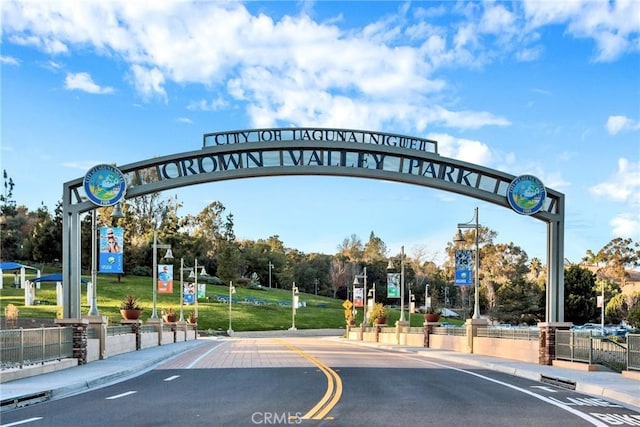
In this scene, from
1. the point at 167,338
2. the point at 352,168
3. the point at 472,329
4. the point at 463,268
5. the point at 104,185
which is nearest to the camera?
the point at 104,185

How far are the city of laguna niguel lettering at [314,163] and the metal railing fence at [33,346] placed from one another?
24.0ft

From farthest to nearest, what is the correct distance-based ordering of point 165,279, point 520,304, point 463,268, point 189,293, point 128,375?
point 520,304 → point 189,293 → point 165,279 → point 463,268 → point 128,375

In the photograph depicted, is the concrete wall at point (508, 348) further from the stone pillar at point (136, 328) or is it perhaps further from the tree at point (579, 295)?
the tree at point (579, 295)

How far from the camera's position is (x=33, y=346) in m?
19.9

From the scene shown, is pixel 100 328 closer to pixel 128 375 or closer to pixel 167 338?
pixel 128 375

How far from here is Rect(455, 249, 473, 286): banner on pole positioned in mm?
35000

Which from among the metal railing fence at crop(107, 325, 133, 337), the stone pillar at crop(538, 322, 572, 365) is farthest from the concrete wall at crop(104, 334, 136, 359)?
the stone pillar at crop(538, 322, 572, 365)

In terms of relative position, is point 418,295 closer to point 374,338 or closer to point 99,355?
point 374,338

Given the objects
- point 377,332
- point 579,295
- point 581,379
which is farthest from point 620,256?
point 581,379

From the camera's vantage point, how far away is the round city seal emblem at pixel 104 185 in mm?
25453

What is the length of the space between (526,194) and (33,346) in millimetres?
17974

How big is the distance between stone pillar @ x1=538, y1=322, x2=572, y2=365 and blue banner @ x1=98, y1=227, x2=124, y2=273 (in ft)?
53.5

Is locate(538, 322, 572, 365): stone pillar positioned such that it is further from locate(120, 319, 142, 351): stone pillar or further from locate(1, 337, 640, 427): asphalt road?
locate(120, 319, 142, 351): stone pillar

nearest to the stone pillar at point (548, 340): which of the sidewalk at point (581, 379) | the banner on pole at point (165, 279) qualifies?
the sidewalk at point (581, 379)
